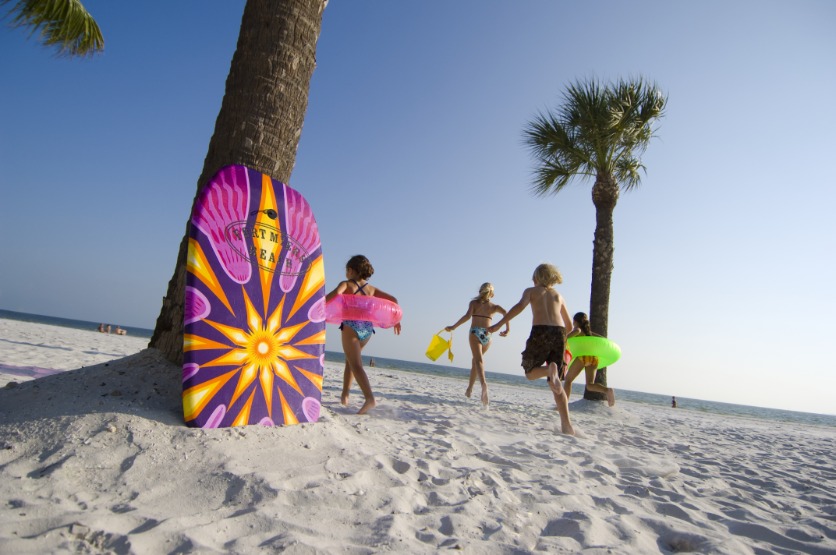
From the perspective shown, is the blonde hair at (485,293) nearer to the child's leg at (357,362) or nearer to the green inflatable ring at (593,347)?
the green inflatable ring at (593,347)

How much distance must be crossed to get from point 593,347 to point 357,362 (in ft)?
10.5

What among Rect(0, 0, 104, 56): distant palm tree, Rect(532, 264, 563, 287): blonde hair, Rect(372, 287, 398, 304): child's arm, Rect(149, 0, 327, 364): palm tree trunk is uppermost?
Rect(0, 0, 104, 56): distant palm tree

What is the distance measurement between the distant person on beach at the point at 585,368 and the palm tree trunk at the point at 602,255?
88cm

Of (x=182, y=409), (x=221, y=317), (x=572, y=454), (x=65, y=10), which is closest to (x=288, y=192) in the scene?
(x=221, y=317)

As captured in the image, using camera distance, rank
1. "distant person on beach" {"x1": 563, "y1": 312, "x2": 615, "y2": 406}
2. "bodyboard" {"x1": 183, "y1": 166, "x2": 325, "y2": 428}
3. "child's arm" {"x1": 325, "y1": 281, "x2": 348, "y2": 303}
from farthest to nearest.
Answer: "distant person on beach" {"x1": 563, "y1": 312, "x2": 615, "y2": 406} → "child's arm" {"x1": 325, "y1": 281, "x2": 348, "y2": 303} → "bodyboard" {"x1": 183, "y1": 166, "x2": 325, "y2": 428}

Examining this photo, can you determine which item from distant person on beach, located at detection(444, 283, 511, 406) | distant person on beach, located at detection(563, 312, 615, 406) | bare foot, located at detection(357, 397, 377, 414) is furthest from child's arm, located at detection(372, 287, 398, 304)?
distant person on beach, located at detection(563, 312, 615, 406)

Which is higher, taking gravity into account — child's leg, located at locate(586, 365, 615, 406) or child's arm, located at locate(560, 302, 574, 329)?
child's arm, located at locate(560, 302, 574, 329)

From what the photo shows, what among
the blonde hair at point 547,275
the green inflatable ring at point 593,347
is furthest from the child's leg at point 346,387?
the green inflatable ring at point 593,347

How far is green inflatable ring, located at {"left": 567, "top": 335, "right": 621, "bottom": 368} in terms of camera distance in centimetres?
538

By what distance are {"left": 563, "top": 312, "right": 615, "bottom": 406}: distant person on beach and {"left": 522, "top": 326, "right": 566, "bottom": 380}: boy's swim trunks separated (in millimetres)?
1617

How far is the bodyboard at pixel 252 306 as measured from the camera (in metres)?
2.23

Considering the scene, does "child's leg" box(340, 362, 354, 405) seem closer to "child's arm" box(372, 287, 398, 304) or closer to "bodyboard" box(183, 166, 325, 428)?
"child's arm" box(372, 287, 398, 304)

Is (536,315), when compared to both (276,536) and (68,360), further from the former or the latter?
(68,360)

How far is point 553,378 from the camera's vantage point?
390 centimetres
